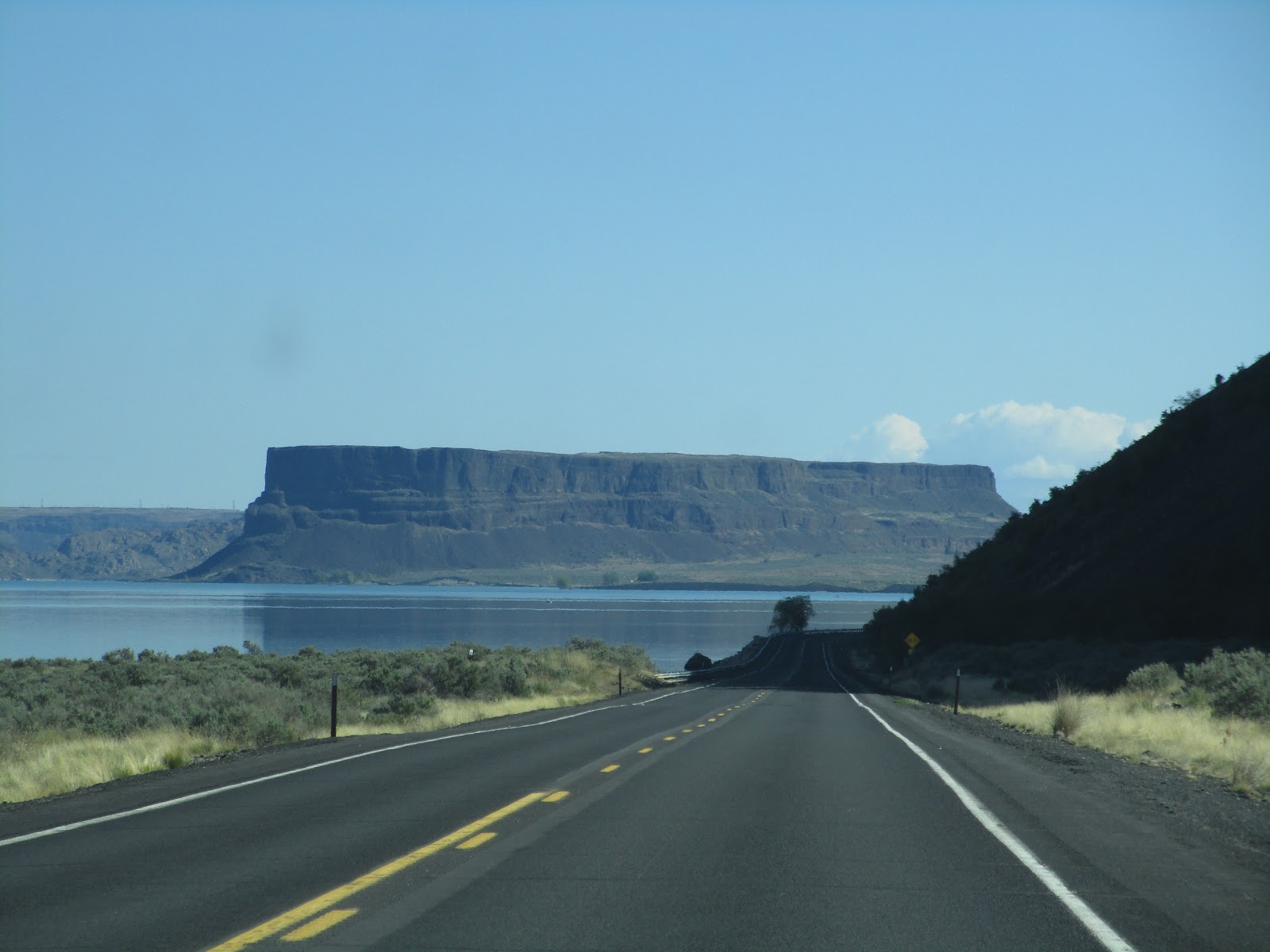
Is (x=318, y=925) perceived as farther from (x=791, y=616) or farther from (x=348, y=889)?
(x=791, y=616)

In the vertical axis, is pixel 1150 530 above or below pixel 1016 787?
above

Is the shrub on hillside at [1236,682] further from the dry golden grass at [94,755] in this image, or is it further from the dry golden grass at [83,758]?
the dry golden grass at [83,758]

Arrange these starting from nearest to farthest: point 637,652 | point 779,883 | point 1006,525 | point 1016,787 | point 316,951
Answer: point 316,951 → point 779,883 → point 1016,787 → point 637,652 → point 1006,525

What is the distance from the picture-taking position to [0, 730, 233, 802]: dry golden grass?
43.3 feet

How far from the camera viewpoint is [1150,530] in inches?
2115

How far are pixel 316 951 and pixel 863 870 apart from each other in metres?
3.78

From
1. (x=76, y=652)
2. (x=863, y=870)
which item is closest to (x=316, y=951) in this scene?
(x=863, y=870)

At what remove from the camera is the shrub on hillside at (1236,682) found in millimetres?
21391

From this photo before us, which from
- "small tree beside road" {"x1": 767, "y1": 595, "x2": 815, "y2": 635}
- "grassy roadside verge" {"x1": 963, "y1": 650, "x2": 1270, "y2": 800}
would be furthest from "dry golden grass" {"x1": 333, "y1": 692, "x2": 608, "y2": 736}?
"small tree beside road" {"x1": 767, "y1": 595, "x2": 815, "y2": 635}

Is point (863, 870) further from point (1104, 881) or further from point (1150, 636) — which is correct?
point (1150, 636)

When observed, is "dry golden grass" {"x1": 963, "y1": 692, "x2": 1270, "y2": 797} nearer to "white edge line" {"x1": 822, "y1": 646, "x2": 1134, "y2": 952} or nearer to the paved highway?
the paved highway

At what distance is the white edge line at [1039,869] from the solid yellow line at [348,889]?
4031mm

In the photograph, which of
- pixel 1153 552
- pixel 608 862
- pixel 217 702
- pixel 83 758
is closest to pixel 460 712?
pixel 217 702

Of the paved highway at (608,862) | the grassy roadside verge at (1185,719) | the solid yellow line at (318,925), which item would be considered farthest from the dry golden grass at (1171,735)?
the solid yellow line at (318,925)
